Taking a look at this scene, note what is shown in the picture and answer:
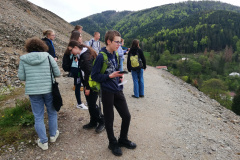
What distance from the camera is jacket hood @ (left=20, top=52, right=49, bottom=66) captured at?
2.83m

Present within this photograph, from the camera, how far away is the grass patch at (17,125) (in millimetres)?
3654

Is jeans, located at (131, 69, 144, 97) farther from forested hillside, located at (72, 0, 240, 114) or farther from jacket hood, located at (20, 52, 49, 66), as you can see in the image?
forested hillside, located at (72, 0, 240, 114)

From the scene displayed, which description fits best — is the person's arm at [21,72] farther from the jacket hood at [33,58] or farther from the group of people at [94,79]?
the jacket hood at [33,58]

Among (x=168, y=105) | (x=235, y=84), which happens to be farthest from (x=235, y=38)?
(x=168, y=105)

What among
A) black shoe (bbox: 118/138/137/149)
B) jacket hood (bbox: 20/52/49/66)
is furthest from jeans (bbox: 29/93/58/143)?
black shoe (bbox: 118/138/137/149)

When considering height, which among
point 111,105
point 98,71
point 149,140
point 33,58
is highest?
point 33,58

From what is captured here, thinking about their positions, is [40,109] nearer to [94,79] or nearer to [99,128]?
[94,79]

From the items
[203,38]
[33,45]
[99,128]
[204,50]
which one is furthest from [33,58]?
[203,38]

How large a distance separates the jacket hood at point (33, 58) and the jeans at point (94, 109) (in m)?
1.30

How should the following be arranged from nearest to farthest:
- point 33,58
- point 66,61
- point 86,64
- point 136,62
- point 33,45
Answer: point 33,58 → point 33,45 → point 86,64 → point 66,61 → point 136,62

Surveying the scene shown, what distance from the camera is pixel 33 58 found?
2.85 meters

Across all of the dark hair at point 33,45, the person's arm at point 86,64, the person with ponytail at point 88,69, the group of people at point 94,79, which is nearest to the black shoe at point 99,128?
the person with ponytail at point 88,69

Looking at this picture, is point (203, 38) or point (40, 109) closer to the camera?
point (40, 109)

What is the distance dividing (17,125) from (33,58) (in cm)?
228
